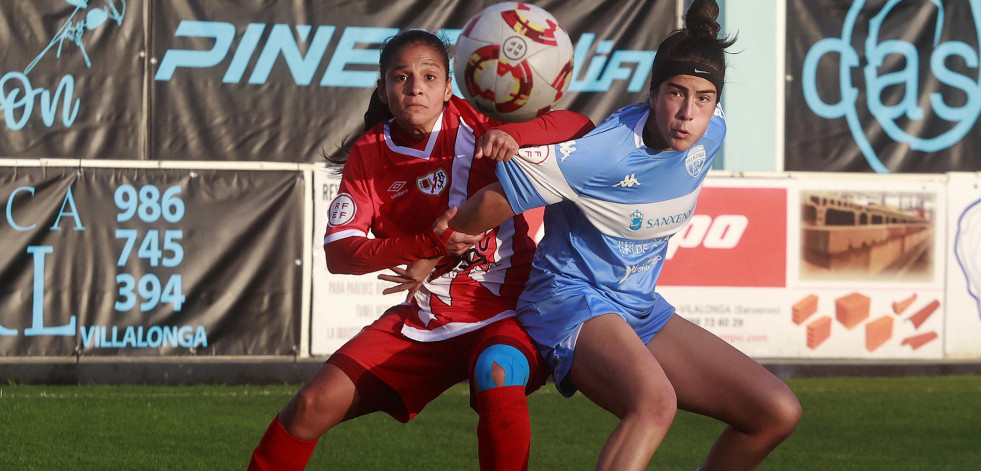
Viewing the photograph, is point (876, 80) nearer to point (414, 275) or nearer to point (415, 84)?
point (415, 84)

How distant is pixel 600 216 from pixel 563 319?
35 centimetres

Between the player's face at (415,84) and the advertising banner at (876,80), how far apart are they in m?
5.45

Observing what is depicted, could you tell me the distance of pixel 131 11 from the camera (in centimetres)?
827

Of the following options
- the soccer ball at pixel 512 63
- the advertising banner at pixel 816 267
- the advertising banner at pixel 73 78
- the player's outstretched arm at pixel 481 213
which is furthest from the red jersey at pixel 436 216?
the advertising banner at pixel 73 78

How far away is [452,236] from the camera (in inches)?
144

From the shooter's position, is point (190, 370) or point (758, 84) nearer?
point (190, 370)

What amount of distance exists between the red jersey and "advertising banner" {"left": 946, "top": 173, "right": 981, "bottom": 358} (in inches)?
212

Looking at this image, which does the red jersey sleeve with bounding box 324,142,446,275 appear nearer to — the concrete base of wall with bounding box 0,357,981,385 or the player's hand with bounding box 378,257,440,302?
the player's hand with bounding box 378,257,440,302

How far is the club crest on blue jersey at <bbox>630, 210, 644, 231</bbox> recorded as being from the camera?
374 centimetres

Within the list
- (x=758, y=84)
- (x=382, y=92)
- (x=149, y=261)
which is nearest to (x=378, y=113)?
(x=382, y=92)

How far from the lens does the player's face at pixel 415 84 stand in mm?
3844

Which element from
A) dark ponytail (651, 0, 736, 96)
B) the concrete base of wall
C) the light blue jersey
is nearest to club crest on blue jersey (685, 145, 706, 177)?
the light blue jersey

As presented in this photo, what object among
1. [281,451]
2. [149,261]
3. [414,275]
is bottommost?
[281,451]

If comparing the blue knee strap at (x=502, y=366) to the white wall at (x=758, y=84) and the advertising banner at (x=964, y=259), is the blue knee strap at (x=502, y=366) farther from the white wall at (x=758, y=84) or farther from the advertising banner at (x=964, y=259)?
the advertising banner at (x=964, y=259)
